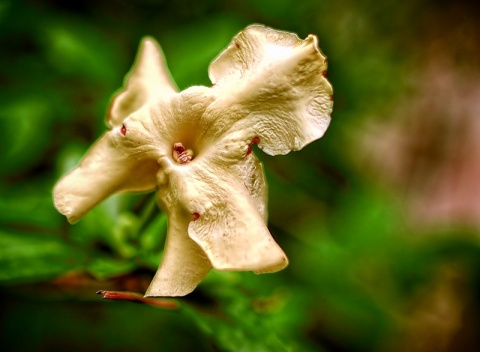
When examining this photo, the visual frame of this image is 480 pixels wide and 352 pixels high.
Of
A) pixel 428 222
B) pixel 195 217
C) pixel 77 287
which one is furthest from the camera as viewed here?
pixel 428 222

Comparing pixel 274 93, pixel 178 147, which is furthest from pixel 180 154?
pixel 274 93

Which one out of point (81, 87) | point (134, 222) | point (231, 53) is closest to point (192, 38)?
point (81, 87)

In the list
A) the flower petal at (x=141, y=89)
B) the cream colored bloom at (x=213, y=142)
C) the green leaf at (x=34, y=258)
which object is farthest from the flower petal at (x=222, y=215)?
the green leaf at (x=34, y=258)

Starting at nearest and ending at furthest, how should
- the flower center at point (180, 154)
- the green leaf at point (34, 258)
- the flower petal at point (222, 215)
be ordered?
the flower petal at point (222, 215)
the flower center at point (180, 154)
the green leaf at point (34, 258)

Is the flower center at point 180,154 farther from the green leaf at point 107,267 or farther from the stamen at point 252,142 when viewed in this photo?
the green leaf at point 107,267

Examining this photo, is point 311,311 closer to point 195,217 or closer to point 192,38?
point 192,38
